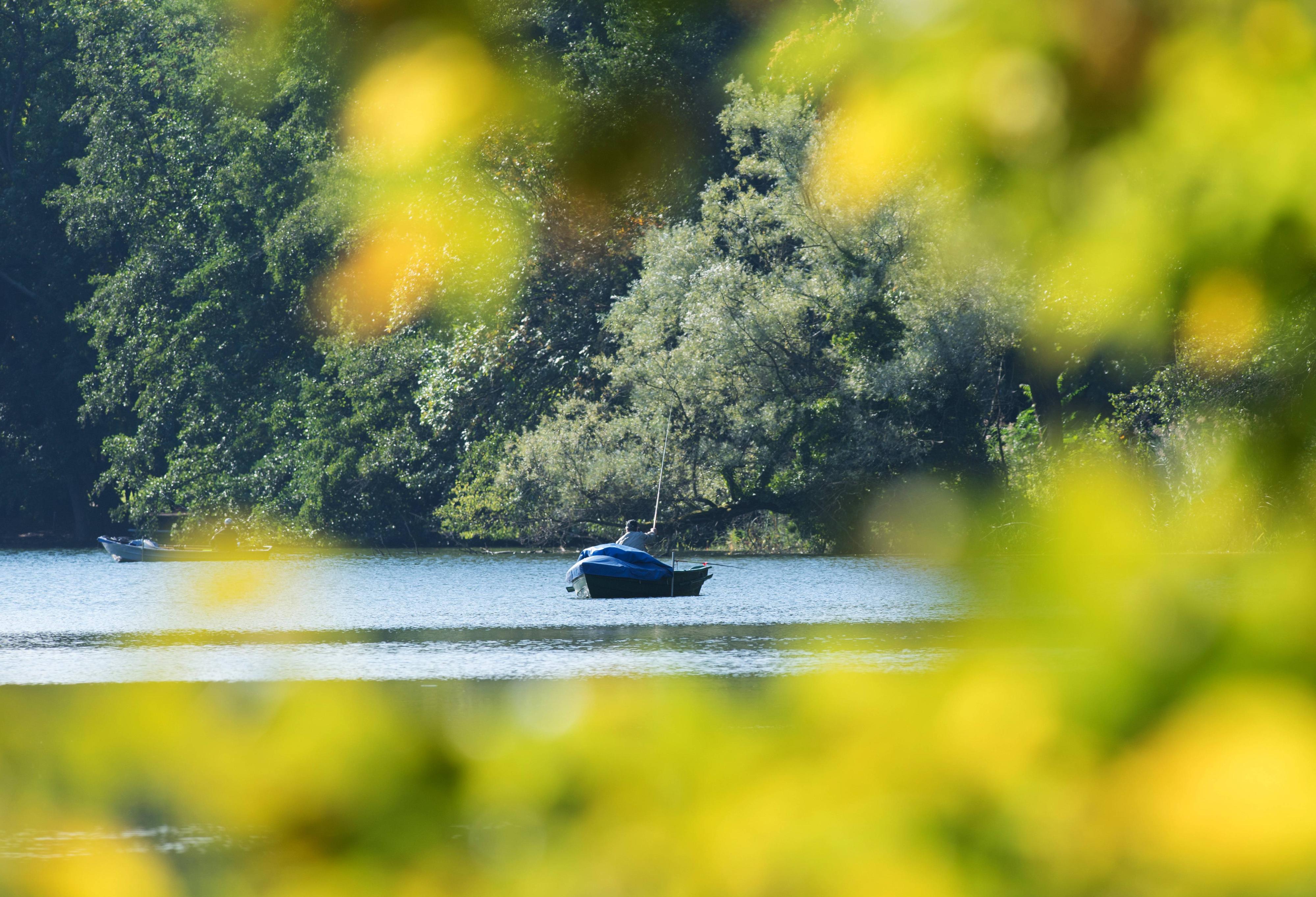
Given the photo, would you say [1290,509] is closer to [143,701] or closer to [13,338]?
[143,701]

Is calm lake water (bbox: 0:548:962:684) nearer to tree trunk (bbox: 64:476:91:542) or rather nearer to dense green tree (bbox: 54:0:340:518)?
dense green tree (bbox: 54:0:340:518)

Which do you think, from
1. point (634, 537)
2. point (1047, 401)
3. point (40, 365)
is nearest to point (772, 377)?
point (634, 537)

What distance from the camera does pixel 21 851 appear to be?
0.93 meters

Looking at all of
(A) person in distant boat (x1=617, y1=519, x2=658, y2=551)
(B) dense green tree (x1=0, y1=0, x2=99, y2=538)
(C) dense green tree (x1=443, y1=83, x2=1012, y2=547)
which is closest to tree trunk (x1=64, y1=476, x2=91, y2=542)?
(B) dense green tree (x1=0, y1=0, x2=99, y2=538)

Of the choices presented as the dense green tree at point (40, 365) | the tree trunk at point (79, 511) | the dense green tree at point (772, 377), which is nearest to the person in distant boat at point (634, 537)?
the dense green tree at point (772, 377)

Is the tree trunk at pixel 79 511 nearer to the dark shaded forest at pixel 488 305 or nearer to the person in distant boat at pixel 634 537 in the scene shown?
the dark shaded forest at pixel 488 305

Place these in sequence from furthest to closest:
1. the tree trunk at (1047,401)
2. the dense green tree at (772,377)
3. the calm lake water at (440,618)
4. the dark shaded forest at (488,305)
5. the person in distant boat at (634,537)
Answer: the person in distant boat at (634,537) < the dense green tree at (772,377) < the tree trunk at (1047,401) < the dark shaded forest at (488,305) < the calm lake water at (440,618)

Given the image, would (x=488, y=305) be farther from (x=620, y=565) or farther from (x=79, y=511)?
(x=79, y=511)

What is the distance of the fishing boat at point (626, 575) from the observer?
3067cm

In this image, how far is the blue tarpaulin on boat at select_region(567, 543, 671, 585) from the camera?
3066 cm

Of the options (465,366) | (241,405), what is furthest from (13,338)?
(465,366)

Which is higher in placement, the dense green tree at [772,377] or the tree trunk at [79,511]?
the dense green tree at [772,377]

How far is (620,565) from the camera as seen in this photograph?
3077 centimetres

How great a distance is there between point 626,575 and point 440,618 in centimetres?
383
